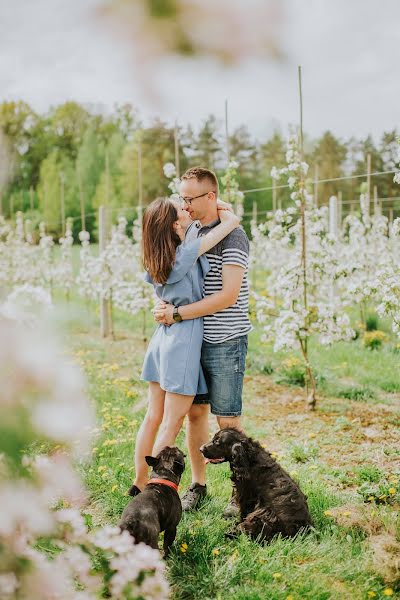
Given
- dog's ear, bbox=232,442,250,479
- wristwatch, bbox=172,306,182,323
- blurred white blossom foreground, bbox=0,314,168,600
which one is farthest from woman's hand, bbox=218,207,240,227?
blurred white blossom foreground, bbox=0,314,168,600

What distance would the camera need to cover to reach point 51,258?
13.1 m

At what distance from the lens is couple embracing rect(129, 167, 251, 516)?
122 inches

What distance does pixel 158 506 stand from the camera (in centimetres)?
270

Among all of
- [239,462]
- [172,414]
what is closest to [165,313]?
[172,414]

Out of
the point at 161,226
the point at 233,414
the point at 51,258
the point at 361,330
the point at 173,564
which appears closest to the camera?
the point at 173,564

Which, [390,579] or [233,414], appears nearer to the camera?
[390,579]

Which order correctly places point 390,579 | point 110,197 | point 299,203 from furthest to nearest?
point 299,203
point 390,579
point 110,197

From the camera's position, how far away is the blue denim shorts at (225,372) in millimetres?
3238

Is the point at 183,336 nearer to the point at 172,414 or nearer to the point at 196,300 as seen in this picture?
the point at 196,300

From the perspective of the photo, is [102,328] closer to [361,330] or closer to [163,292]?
[361,330]

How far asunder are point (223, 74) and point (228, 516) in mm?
2917

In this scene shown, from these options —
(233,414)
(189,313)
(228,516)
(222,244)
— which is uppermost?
(222,244)

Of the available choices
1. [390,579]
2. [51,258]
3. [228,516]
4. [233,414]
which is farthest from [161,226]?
[51,258]

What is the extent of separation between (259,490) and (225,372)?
65cm
